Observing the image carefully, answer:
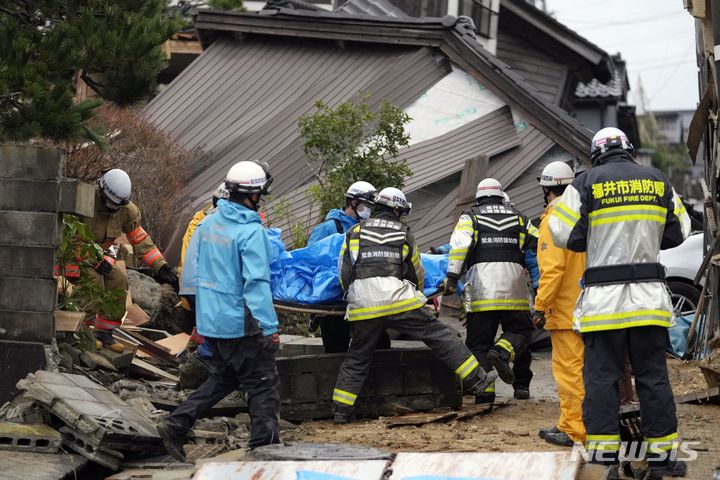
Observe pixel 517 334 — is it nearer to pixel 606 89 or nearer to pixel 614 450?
pixel 614 450

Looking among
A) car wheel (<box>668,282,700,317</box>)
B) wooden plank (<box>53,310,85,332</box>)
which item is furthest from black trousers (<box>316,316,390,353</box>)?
car wheel (<box>668,282,700,317</box>)

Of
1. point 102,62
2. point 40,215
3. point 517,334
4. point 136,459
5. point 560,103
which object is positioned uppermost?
point 560,103

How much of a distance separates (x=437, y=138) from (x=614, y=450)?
10.8 metres

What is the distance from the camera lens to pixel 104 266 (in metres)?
9.80

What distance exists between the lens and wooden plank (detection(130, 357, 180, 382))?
9.42 metres

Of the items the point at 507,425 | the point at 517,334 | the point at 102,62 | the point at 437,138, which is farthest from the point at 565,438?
the point at 437,138

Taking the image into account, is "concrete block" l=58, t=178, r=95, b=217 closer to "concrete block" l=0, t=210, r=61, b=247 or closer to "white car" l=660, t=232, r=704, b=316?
"concrete block" l=0, t=210, r=61, b=247

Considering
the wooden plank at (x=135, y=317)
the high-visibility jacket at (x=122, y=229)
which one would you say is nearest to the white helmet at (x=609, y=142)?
the high-visibility jacket at (x=122, y=229)

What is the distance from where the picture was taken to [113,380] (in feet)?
28.8

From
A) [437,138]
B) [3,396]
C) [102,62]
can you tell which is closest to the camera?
[3,396]

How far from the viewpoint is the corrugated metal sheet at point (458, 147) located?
1595cm

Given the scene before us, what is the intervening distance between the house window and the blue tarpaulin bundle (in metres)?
14.2

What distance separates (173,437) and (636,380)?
2916 millimetres

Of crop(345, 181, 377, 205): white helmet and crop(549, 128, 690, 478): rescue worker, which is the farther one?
crop(345, 181, 377, 205): white helmet
